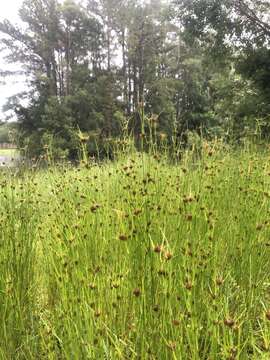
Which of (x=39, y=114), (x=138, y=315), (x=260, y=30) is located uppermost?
(x=260, y=30)

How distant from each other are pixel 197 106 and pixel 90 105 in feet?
32.3

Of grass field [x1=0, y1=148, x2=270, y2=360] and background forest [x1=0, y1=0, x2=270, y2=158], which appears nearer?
grass field [x1=0, y1=148, x2=270, y2=360]

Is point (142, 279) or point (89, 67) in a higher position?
point (89, 67)

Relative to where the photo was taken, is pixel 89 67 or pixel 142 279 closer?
pixel 142 279

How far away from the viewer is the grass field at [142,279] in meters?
1.39

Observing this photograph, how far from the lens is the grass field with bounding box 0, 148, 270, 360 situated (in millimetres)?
1394

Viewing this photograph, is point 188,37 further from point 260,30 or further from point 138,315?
point 138,315

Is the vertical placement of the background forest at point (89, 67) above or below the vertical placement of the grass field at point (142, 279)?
above

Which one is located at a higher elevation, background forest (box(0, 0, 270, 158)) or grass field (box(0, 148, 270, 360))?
background forest (box(0, 0, 270, 158))

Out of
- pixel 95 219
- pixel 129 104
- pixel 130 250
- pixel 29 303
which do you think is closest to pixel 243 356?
pixel 130 250

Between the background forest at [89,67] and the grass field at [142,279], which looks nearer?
the grass field at [142,279]

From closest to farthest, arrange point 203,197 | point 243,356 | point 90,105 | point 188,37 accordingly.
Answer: point 243,356 < point 203,197 < point 188,37 < point 90,105

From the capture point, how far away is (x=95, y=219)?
6.88ft

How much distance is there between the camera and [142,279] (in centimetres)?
146
